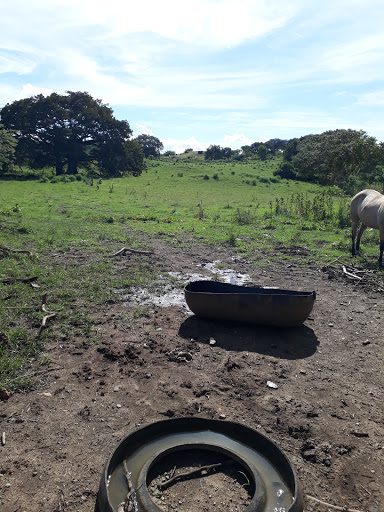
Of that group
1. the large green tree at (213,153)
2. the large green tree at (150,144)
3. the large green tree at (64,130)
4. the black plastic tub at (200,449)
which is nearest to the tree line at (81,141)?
the large green tree at (64,130)

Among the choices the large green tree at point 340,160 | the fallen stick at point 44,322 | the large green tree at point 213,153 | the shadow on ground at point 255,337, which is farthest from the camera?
the large green tree at point 213,153

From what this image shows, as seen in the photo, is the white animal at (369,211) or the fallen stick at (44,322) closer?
the fallen stick at (44,322)

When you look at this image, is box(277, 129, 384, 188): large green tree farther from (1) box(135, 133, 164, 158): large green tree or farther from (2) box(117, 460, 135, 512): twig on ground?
(1) box(135, 133, 164, 158): large green tree

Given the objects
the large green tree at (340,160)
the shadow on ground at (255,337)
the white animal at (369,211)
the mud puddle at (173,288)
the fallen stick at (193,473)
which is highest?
the large green tree at (340,160)

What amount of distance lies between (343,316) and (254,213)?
A: 11.3 meters

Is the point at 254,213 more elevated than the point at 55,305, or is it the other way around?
the point at 254,213

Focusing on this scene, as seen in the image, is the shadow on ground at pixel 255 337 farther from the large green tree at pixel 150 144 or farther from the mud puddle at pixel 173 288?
the large green tree at pixel 150 144

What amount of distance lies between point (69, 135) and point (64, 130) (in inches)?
31.7

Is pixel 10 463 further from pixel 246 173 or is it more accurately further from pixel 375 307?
pixel 246 173

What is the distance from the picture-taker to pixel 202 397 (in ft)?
14.1

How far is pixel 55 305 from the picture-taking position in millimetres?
6602

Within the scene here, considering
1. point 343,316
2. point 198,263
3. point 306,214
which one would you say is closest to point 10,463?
point 343,316

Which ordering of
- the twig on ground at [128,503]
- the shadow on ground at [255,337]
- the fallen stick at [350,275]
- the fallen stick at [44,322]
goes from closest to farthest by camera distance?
the twig on ground at [128,503], the shadow on ground at [255,337], the fallen stick at [44,322], the fallen stick at [350,275]

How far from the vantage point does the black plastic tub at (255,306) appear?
5.58 m
